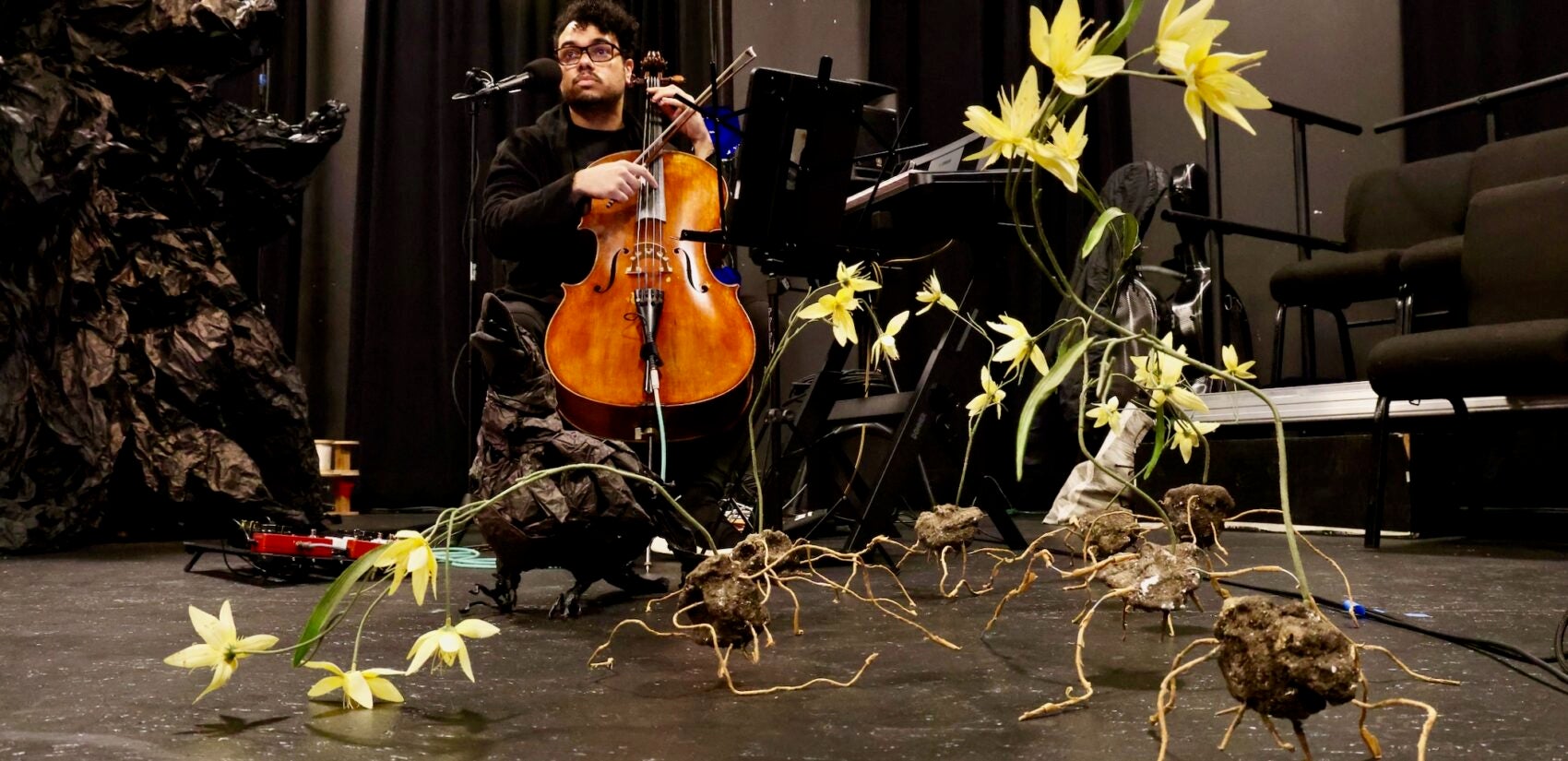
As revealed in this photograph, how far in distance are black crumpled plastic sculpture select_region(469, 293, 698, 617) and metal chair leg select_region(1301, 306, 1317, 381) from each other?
3341 mm

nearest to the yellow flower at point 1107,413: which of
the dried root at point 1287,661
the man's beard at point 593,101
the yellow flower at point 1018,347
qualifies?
the yellow flower at point 1018,347

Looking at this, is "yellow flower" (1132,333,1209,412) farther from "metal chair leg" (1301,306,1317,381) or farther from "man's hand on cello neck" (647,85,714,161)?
"metal chair leg" (1301,306,1317,381)

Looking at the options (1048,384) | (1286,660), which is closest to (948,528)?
(1286,660)

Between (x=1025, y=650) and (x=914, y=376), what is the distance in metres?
3.58

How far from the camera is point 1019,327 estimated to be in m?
0.72

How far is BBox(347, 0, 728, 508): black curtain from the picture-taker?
16.2ft

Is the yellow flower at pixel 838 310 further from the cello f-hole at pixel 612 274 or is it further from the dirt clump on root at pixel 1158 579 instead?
the cello f-hole at pixel 612 274

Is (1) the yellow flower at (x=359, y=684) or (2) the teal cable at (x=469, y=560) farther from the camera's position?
(2) the teal cable at (x=469, y=560)

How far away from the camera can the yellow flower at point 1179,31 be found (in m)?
0.45

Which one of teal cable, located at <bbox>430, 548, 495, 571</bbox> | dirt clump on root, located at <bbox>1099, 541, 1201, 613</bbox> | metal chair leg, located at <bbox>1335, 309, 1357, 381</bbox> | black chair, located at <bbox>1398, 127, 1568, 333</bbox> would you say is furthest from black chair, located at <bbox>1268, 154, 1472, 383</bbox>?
dirt clump on root, located at <bbox>1099, 541, 1201, 613</bbox>

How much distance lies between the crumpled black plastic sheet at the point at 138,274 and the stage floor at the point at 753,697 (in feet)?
5.57

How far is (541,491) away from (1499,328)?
2068mm

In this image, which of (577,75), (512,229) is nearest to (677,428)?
(512,229)

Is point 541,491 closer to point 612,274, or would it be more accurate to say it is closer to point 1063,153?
point 612,274
